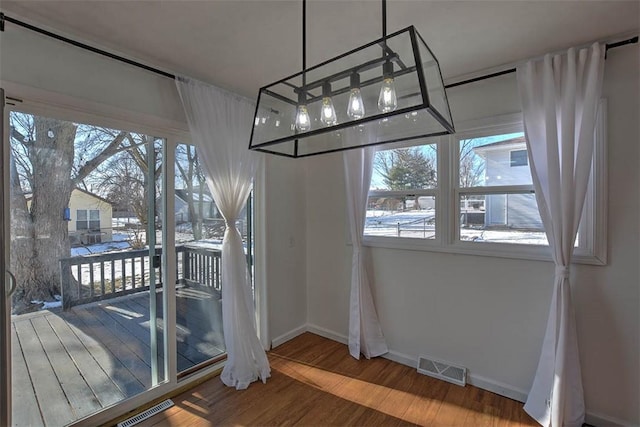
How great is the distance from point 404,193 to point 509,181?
0.84 m

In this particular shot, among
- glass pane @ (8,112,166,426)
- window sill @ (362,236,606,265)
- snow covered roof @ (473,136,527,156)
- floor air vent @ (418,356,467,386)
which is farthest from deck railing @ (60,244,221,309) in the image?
snow covered roof @ (473,136,527,156)

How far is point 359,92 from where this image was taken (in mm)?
1239

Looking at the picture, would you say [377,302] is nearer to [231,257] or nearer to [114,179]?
[231,257]

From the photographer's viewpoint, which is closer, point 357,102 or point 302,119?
point 357,102

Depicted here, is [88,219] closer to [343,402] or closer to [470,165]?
[343,402]

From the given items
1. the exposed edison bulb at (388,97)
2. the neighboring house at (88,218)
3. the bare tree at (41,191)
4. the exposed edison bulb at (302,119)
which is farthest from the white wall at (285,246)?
the exposed edison bulb at (388,97)

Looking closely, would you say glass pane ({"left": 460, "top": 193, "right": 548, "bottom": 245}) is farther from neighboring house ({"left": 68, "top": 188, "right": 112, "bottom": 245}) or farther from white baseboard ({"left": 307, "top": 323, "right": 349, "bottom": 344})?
neighboring house ({"left": 68, "top": 188, "right": 112, "bottom": 245})

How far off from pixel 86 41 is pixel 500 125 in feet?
9.63

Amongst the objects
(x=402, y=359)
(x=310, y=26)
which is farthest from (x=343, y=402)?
(x=310, y=26)

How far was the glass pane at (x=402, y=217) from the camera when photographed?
262 cm

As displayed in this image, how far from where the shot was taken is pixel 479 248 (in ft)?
7.69

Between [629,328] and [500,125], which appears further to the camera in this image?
[500,125]

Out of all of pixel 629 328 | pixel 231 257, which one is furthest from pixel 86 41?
pixel 629 328

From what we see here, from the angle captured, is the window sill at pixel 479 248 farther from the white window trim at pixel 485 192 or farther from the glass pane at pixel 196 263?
the glass pane at pixel 196 263
